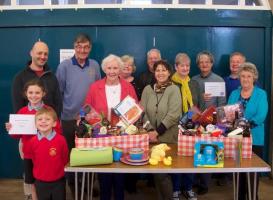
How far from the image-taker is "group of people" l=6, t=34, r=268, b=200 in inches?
114

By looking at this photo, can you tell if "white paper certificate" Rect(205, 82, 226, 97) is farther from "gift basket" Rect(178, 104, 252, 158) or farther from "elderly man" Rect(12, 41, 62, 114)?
"elderly man" Rect(12, 41, 62, 114)

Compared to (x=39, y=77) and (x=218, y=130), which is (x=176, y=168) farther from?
(x=39, y=77)

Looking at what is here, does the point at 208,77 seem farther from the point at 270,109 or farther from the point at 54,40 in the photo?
the point at 54,40

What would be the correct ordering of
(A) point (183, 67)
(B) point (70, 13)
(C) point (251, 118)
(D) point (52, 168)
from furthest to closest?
(B) point (70, 13)
(A) point (183, 67)
(C) point (251, 118)
(D) point (52, 168)

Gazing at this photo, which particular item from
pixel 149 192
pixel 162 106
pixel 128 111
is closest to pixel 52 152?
pixel 128 111

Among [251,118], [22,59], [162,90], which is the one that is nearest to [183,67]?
[162,90]

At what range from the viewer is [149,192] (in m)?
4.50

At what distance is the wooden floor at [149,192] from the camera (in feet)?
14.2

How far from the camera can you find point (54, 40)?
191 inches

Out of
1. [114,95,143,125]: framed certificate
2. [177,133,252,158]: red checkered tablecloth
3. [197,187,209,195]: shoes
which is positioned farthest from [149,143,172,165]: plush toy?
[197,187,209,195]: shoes

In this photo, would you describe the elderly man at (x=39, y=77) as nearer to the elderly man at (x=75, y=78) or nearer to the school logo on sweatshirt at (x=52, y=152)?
the elderly man at (x=75, y=78)

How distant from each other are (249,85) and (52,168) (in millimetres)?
1967

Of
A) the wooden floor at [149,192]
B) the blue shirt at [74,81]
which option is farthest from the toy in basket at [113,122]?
the wooden floor at [149,192]

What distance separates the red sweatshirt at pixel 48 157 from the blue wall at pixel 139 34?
86.2 inches
